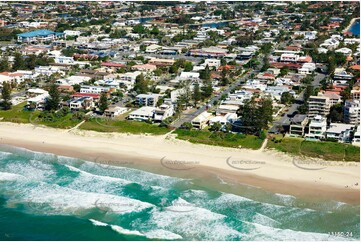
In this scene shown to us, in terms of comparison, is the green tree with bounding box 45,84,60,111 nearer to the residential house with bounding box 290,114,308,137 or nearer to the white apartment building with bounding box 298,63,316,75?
the residential house with bounding box 290,114,308,137

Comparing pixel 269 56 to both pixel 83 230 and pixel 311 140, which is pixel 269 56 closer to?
pixel 311 140

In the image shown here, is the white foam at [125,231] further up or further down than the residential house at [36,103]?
further down

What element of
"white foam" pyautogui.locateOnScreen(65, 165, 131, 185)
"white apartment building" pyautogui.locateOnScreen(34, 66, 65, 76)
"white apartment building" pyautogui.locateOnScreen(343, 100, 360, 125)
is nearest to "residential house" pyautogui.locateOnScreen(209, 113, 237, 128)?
"white apartment building" pyautogui.locateOnScreen(343, 100, 360, 125)

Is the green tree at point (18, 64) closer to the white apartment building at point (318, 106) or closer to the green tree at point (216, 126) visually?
the green tree at point (216, 126)

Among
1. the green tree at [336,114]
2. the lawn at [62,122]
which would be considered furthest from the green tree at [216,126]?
the lawn at [62,122]

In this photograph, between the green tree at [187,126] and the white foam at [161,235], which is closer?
the white foam at [161,235]

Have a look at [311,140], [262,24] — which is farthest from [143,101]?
[262,24]
